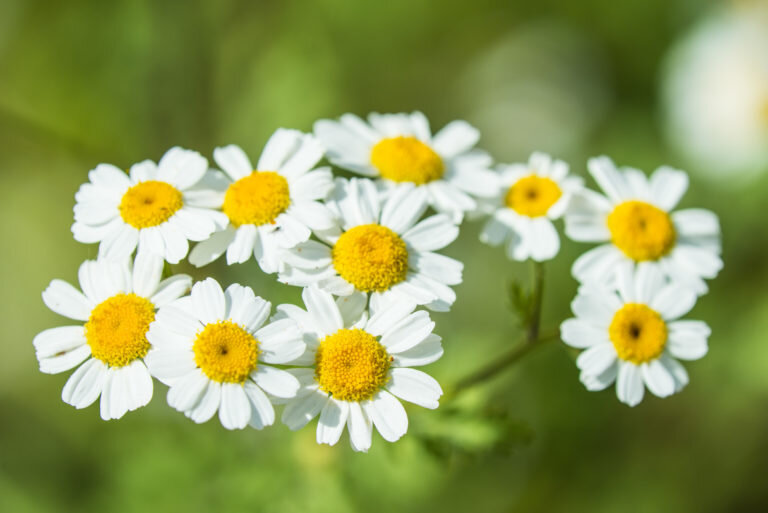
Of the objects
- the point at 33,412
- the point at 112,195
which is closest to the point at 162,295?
the point at 112,195

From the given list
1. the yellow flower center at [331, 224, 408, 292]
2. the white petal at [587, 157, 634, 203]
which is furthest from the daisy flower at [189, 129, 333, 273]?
the white petal at [587, 157, 634, 203]

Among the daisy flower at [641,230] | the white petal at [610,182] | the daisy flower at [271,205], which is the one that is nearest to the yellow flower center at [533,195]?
the daisy flower at [641,230]

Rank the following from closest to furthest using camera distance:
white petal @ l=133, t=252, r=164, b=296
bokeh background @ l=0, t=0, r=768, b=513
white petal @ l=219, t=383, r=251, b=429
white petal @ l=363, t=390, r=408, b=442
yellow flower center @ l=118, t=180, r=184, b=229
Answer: white petal @ l=219, t=383, r=251, b=429 < white petal @ l=363, t=390, r=408, b=442 < white petal @ l=133, t=252, r=164, b=296 < yellow flower center @ l=118, t=180, r=184, b=229 < bokeh background @ l=0, t=0, r=768, b=513

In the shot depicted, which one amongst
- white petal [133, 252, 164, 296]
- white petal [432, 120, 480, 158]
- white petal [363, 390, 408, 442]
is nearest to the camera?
white petal [363, 390, 408, 442]

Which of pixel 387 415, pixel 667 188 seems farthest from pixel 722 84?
pixel 387 415

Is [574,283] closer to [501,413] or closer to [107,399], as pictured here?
[501,413]

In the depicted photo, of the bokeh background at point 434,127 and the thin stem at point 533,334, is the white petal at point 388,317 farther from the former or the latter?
the bokeh background at point 434,127

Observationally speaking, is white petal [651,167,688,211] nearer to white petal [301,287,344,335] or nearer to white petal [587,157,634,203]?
white petal [587,157,634,203]
